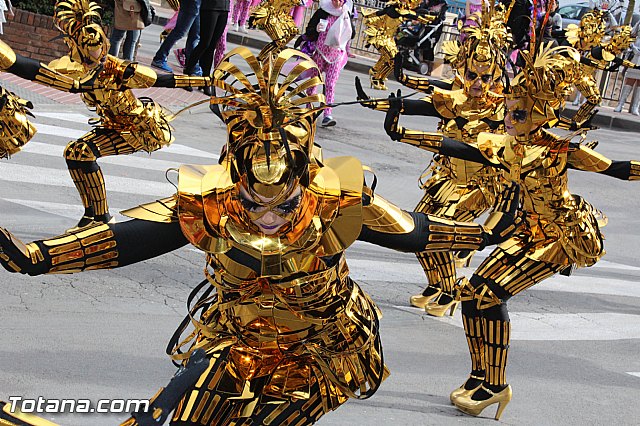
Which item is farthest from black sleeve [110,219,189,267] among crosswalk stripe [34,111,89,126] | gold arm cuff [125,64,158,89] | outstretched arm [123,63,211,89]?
crosswalk stripe [34,111,89,126]

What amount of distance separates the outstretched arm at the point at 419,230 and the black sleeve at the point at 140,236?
609 millimetres

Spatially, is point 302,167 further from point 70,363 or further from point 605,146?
point 605,146

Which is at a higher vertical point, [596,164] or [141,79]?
[596,164]

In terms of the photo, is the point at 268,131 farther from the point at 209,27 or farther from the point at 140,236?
the point at 209,27

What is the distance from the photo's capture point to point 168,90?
13.3m

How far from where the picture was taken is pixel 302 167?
311 centimetres

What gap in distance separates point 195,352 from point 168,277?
128 inches

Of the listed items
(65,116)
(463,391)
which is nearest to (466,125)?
(463,391)

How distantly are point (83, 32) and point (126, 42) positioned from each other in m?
6.10

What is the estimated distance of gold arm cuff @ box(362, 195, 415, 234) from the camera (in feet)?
11.1

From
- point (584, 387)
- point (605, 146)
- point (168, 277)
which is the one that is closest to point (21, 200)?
point (168, 277)

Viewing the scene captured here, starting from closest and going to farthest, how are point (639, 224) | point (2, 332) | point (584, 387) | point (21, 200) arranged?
point (2, 332)
point (584, 387)
point (21, 200)
point (639, 224)

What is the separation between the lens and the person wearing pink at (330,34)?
1209 centimetres

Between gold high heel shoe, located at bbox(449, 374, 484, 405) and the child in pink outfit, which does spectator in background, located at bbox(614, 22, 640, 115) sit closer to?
the child in pink outfit
